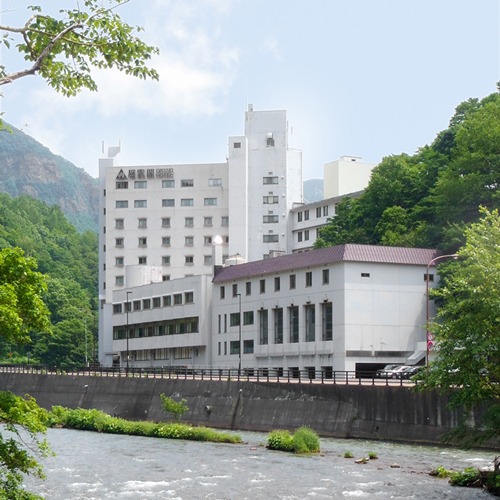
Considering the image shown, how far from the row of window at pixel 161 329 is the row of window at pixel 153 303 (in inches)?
80.3

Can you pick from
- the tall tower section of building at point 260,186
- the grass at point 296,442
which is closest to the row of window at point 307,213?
the tall tower section of building at point 260,186

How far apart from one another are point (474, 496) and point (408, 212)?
74.0 m

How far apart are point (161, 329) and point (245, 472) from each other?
70.2 meters

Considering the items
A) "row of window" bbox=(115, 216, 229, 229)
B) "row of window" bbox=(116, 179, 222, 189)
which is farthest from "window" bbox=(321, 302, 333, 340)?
"row of window" bbox=(116, 179, 222, 189)

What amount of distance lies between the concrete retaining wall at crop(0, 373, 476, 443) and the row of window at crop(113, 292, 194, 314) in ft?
62.1

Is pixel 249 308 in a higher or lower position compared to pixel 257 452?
higher

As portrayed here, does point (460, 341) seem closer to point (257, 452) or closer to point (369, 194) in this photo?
point (257, 452)

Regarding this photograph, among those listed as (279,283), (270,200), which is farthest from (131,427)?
(270,200)

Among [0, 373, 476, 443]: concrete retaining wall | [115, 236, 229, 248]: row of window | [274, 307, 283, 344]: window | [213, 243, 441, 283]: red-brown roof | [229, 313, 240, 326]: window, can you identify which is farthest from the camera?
[115, 236, 229, 248]: row of window

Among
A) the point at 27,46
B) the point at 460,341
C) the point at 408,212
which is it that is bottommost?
the point at 460,341

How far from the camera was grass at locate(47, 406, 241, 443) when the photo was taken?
58.0 meters

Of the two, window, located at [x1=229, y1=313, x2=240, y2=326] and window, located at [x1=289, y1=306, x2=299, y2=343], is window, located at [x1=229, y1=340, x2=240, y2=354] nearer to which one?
window, located at [x1=229, y1=313, x2=240, y2=326]

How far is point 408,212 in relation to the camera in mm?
104875

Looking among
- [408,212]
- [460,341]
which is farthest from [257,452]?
[408,212]
